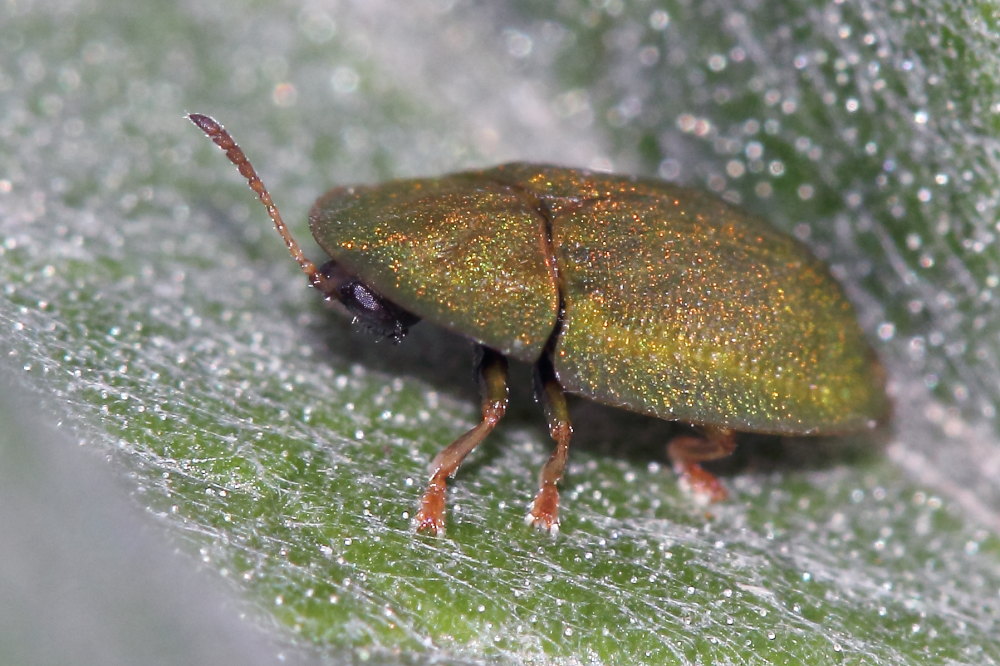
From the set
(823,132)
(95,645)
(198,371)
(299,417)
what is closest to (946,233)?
(823,132)

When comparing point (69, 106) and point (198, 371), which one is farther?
point (69, 106)

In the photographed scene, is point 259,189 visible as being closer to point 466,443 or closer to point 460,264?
point 460,264

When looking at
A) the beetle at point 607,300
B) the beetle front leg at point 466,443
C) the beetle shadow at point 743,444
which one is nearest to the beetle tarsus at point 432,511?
the beetle front leg at point 466,443

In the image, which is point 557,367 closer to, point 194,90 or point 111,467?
point 111,467

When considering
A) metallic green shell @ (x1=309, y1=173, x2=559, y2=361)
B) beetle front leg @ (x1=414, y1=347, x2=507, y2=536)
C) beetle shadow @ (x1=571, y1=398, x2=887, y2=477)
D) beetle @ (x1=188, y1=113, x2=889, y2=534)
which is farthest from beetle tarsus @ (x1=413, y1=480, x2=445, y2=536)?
beetle shadow @ (x1=571, y1=398, x2=887, y2=477)

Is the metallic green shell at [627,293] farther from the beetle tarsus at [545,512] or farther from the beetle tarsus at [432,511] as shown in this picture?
the beetle tarsus at [432,511]

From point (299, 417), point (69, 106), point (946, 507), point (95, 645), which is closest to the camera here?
point (95, 645)
